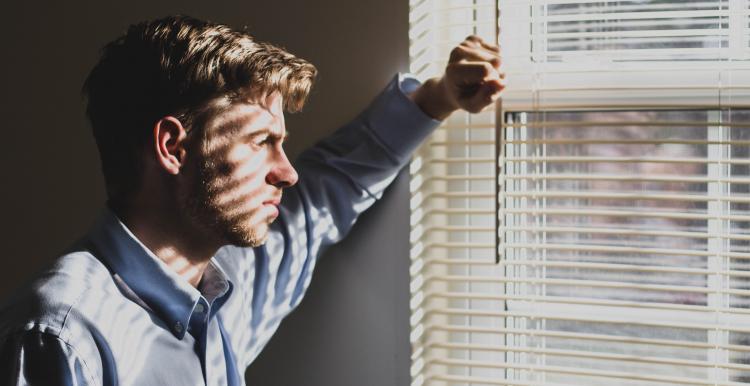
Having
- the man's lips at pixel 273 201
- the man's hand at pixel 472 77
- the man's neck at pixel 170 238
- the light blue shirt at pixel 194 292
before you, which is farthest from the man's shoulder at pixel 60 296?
the man's hand at pixel 472 77

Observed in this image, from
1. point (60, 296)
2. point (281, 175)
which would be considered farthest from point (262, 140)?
point (60, 296)

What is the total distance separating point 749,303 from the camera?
57.4 inches

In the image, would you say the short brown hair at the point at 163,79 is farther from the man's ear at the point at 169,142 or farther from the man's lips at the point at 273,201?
the man's lips at the point at 273,201

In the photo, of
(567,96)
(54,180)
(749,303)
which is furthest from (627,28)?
(54,180)

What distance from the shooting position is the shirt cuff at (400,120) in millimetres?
1516

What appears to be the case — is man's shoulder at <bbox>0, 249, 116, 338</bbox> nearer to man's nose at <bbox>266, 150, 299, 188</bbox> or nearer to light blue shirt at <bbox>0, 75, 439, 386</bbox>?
light blue shirt at <bbox>0, 75, 439, 386</bbox>

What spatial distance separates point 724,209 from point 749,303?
0.16 meters

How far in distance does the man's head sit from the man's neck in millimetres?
24

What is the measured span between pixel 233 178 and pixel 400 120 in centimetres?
31

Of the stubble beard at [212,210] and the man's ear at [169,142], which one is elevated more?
the man's ear at [169,142]

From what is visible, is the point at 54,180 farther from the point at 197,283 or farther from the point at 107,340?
the point at 107,340

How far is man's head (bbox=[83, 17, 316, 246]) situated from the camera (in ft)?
4.51

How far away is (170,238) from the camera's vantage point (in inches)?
56.1

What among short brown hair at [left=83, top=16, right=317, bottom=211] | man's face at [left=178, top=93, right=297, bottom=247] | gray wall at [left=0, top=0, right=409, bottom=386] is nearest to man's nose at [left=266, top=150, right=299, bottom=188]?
Result: man's face at [left=178, top=93, right=297, bottom=247]
